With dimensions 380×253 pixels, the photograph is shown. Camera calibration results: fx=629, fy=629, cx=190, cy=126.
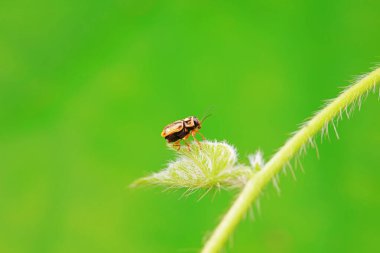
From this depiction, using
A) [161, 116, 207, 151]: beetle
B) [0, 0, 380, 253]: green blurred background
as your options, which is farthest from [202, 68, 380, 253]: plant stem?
[0, 0, 380, 253]: green blurred background

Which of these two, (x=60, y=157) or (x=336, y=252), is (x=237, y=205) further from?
(x=60, y=157)

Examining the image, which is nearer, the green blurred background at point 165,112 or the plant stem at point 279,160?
the plant stem at point 279,160

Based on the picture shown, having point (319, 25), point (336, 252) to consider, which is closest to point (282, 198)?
point (336, 252)

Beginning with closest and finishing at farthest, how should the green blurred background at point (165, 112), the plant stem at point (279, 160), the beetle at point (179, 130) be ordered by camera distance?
1. the plant stem at point (279, 160)
2. the beetle at point (179, 130)
3. the green blurred background at point (165, 112)

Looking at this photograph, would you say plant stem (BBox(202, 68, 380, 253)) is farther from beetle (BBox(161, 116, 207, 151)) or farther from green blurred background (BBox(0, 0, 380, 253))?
green blurred background (BBox(0, 0, 380, 253))

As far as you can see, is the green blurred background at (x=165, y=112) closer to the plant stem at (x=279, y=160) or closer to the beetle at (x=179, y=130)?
the beetle at (x=179, y=130)

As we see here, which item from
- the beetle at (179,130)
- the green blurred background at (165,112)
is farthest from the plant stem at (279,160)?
the green blurred background at (165,112)

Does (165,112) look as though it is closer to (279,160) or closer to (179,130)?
(179,130)
